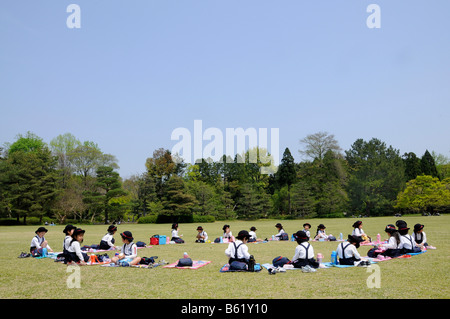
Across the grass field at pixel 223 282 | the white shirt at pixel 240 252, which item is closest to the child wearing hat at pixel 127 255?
the grass field at pixel 223 282

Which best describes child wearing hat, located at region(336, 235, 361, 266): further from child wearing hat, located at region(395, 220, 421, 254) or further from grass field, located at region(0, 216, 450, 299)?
child wearing hat, located at region(395, 220, 421, 254)

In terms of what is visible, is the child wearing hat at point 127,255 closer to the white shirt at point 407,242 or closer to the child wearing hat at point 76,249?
the child wearing hat at point 76,249

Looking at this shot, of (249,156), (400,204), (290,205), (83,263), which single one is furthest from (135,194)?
(83,263)

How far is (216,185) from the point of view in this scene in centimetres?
6650

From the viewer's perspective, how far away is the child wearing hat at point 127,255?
1010 centimetres

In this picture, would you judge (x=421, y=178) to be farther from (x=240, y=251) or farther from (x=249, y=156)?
(x=240, y=251)

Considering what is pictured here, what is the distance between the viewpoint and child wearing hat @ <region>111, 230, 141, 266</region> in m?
10.1

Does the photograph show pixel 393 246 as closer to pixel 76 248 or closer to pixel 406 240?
pixel 406 240

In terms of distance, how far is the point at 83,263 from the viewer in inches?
412

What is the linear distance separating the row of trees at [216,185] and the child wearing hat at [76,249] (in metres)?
39.0

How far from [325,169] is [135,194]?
37.3 meters

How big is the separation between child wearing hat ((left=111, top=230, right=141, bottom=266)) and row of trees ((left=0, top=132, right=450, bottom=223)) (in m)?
39.4

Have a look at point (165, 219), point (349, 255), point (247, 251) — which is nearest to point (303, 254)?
point (349, 255)

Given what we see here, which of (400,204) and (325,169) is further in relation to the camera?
(325,169)
